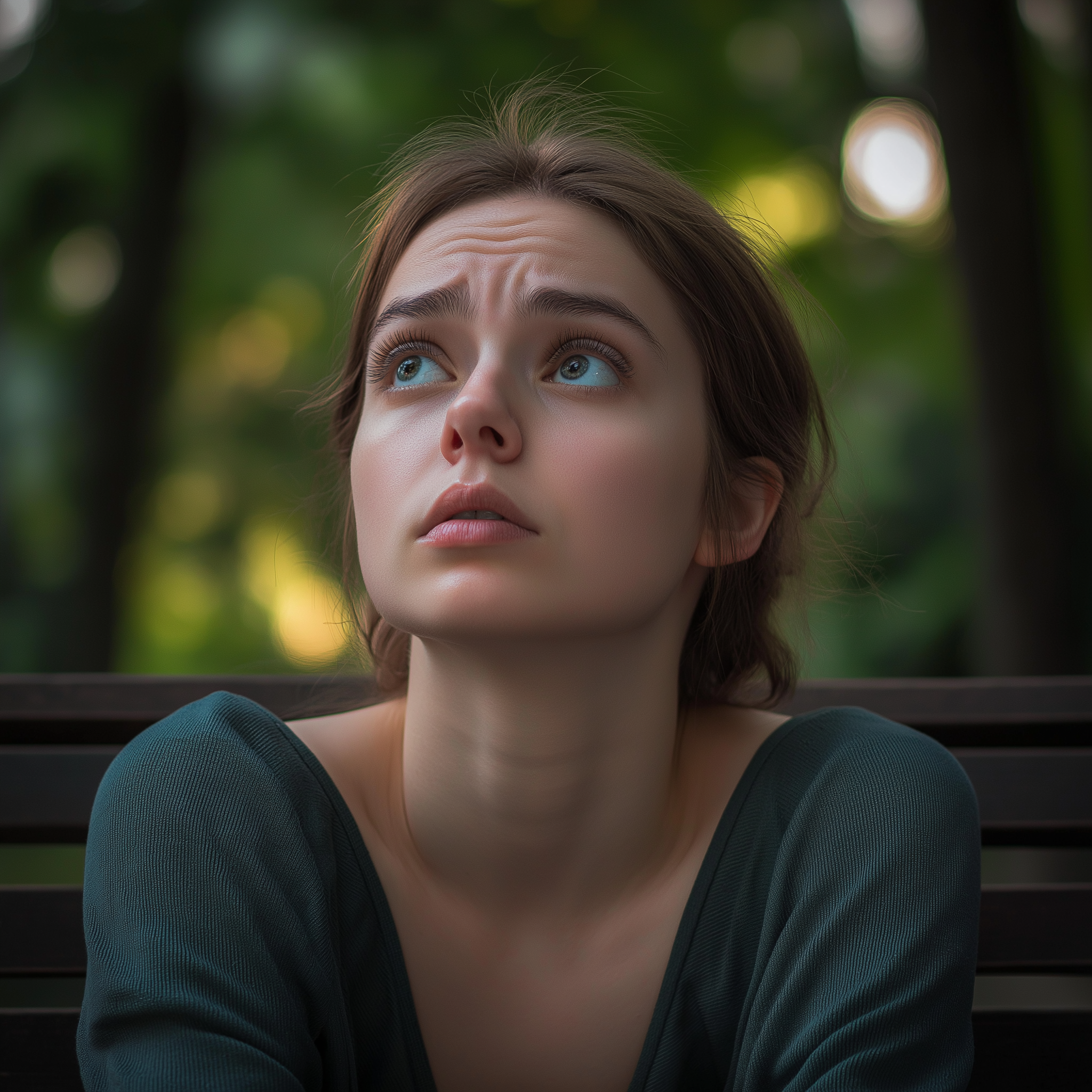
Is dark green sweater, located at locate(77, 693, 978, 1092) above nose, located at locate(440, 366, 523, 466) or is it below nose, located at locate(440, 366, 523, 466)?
below

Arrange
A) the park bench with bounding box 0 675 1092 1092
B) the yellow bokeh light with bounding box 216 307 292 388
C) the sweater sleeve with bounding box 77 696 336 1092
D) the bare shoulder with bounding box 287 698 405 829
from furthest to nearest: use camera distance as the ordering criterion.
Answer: the yellow bokeh light with bounding box 216 307 292 388 < the park bench with bounding box 0 675 1092 1092 < the bare shoulder with bounding box 287 698 405 829 < the sweater sleeve with bounding box 77 696 336 1092

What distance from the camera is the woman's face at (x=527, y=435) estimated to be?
1740mm

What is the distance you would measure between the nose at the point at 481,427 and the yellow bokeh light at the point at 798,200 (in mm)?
4858

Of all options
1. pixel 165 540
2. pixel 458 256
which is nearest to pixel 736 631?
pixel 458 256

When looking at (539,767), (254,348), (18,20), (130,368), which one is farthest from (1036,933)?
(254,348)

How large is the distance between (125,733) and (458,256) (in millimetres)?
1414

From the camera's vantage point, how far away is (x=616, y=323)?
192 cm

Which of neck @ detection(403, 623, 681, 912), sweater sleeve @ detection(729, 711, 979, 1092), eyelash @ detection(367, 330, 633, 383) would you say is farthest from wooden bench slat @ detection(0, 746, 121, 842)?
sweater sleeve @ detection(729, 711, 979, 1092)

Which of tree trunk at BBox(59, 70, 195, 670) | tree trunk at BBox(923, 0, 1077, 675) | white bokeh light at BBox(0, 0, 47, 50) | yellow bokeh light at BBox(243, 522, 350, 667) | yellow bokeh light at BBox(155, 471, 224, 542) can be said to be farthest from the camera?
yellow bokeh light at BBox(155, 471, 224, 542)

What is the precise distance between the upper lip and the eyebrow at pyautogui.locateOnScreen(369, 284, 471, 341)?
0.34 metres

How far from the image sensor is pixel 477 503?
5.68ft

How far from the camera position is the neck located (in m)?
1.91

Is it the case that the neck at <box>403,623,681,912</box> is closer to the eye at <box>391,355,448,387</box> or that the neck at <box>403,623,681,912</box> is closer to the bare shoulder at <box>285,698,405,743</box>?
the bare shoulder at <box>285,698,405,743</box>

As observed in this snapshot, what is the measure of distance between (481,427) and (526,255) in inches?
14.2
